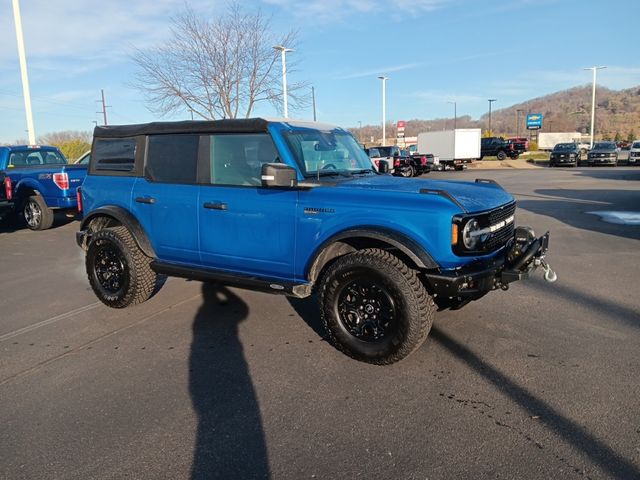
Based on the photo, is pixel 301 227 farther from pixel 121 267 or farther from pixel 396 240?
pixel 121 267

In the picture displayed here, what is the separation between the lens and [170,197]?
4984 mm

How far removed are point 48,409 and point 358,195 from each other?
2696 millimetres

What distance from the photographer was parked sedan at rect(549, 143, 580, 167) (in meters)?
36.3

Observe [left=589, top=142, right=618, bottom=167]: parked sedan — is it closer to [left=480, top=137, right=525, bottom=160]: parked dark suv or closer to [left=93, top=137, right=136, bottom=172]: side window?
[left=480, top=137, right=525, bottom=160]: parked dark suv

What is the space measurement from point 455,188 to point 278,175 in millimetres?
1503

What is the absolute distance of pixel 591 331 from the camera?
15.1ft

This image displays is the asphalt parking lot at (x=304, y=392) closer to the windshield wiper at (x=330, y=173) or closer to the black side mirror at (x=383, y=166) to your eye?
the windshield wiper at (x=330, y=173)

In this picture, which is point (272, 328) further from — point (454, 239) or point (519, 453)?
point (519, 453)

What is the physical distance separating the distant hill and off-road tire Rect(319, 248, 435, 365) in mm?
106967

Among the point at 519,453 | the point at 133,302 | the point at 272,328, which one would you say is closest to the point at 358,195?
the point at 272,328

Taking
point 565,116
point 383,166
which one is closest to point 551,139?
point 565,116

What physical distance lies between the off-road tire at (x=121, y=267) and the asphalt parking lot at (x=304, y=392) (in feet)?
0.59

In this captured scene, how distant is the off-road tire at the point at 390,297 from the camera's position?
380cm

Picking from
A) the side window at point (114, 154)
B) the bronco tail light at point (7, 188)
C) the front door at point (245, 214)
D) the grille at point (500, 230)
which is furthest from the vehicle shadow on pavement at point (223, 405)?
the bronco tail light at point (7, 188)
